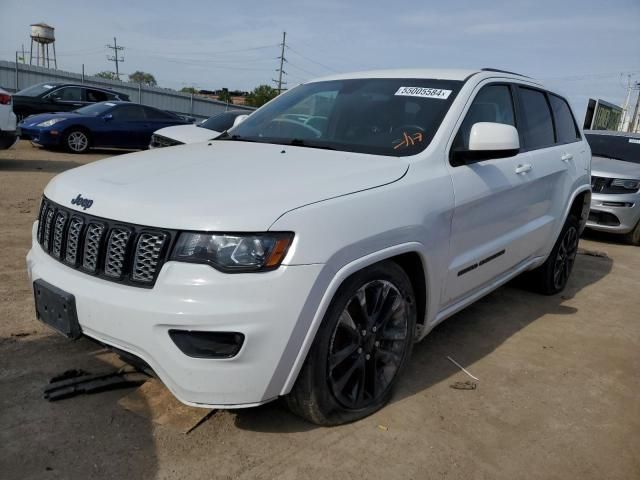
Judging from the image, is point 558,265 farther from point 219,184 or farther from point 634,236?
point 634,236

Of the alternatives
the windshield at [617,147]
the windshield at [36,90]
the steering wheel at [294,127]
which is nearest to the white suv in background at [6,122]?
the windshield at [36,90]

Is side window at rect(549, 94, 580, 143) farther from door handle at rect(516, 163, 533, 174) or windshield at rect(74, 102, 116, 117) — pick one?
windshield at rect(74, 102, 116, 117)

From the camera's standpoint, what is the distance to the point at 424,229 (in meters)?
2.73

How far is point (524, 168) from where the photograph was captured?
373 cm

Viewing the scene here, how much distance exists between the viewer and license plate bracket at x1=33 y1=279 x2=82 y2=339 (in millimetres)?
2363

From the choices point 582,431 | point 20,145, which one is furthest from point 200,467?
point 20,145

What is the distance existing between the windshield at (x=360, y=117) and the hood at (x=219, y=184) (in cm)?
22

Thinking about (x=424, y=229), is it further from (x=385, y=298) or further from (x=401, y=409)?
(x=401, y=409)

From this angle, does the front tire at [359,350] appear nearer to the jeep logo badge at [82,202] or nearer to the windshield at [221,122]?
the jeep logo badge at [82,202]

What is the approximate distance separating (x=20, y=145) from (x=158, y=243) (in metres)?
12.9

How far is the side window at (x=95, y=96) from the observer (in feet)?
47.3

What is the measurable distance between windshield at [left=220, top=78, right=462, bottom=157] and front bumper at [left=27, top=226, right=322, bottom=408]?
1188mm

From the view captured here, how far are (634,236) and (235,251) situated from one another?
756 centimetres

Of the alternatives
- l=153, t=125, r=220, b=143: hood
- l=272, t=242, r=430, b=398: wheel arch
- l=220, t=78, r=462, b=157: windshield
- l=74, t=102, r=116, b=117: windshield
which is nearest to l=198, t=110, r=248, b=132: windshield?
l=153, t=125, r=220, b=143: hood
